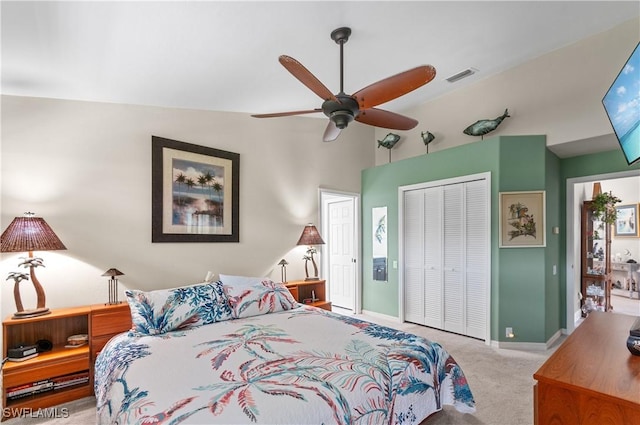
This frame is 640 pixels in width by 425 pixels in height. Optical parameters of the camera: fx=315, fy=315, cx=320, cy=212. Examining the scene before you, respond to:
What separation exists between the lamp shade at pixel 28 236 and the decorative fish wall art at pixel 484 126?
4674 mm

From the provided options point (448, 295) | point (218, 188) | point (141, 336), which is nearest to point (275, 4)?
point (218, 188)

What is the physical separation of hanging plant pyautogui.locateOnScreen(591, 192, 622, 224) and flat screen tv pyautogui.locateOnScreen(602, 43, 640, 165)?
151 inches

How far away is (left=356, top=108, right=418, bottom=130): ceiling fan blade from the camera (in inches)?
99.0

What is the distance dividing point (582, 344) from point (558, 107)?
3.14 metres

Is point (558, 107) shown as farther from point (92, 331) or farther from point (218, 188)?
point (92, 331)

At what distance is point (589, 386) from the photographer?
121cm

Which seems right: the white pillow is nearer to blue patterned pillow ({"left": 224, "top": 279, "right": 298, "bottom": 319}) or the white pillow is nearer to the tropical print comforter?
blue patterned pillow ({"left": 224, "top": 279, "right": 298, "bottom": 319})

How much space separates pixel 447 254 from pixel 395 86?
9.86 feet

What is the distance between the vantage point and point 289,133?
4.45 meters

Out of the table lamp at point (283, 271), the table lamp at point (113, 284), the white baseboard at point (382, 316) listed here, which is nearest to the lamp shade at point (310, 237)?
the table lamp at point (283, 271)

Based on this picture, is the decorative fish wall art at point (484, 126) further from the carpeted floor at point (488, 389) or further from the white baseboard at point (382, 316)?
the white baseboard at point (382, 316)

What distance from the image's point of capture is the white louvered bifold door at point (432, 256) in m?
4.47

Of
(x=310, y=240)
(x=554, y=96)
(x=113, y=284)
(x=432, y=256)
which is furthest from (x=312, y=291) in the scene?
(x=554, y=96)

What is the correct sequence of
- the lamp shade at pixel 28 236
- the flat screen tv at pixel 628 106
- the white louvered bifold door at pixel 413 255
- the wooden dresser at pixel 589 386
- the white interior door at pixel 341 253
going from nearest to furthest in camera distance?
the wooden dresser at pixel 589 386
the flat screen tv at pixel 628 106
the lamp shade at pixel 28 236
the white louvered bifold door at pixel 413 255
the white interior door at pixel 341 253
